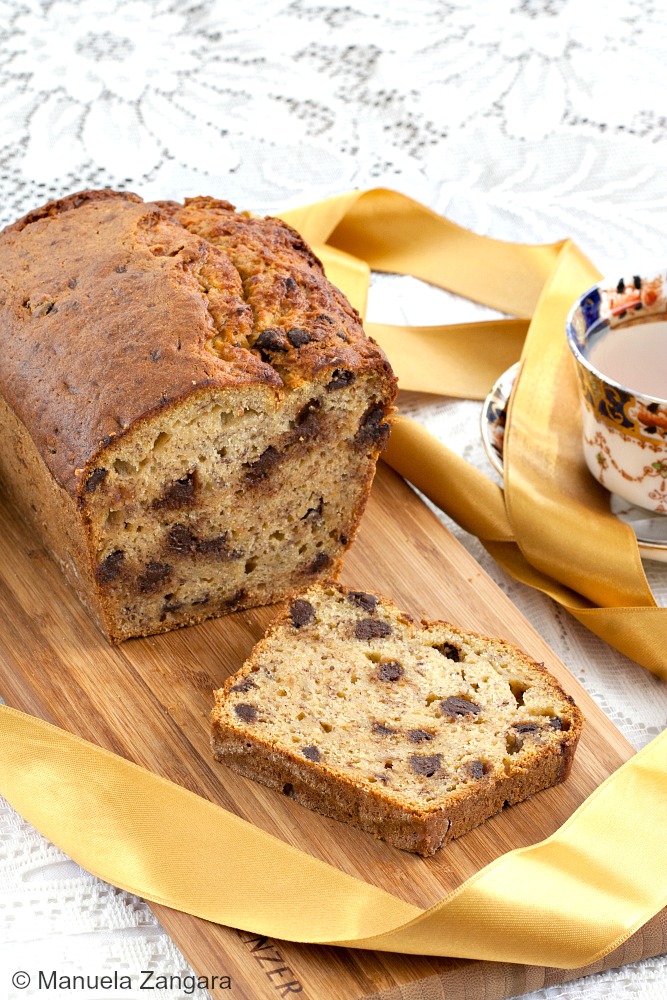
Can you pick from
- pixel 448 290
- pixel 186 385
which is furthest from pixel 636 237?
pixel 186 385

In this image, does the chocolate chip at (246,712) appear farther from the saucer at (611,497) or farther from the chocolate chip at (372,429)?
the saucer at (611,497)

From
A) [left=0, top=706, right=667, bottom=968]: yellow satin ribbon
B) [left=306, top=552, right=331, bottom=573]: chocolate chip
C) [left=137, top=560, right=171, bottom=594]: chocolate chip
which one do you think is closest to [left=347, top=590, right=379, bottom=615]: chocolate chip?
[left=306, top=552, right=331, bottom=573]: chocolate chip

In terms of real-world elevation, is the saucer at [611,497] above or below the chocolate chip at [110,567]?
below

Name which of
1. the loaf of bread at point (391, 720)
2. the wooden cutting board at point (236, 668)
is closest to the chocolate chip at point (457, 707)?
the loaf of bread at point (391, 720)

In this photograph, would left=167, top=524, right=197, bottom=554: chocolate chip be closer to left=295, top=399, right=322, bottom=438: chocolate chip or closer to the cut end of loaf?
the cut end of loaf

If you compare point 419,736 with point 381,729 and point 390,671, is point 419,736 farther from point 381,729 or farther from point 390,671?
point 390,671

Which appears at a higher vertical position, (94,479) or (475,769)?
(94,479)

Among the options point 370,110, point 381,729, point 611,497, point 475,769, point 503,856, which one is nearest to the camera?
point 503,856

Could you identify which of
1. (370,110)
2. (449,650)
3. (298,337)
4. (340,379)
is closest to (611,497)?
(449,650)
